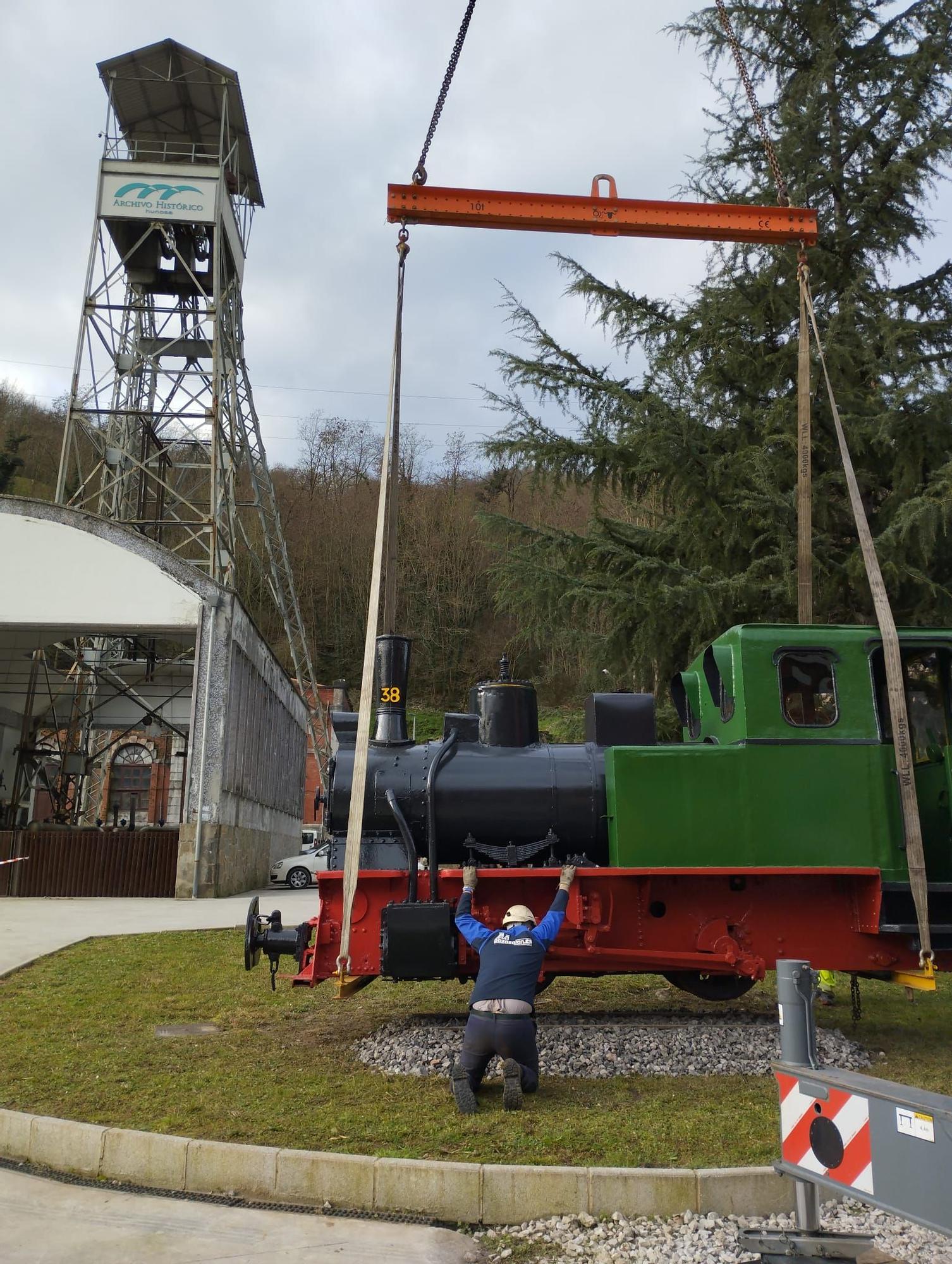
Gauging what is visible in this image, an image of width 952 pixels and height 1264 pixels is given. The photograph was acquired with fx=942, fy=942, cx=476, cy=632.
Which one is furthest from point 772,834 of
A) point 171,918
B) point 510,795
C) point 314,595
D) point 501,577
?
point 314,595

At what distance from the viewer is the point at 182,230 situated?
24500mm

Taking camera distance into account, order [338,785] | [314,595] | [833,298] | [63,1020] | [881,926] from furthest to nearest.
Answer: [314,595], [833,298], [63,1020], [338,785], [881,926]

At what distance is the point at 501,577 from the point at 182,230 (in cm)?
1729

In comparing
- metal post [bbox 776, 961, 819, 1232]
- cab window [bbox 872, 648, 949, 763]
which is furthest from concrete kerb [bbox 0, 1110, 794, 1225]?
cab window [bbox 872, 648, 949, 763]

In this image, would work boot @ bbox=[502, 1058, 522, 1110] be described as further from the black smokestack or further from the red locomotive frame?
the black smokestack

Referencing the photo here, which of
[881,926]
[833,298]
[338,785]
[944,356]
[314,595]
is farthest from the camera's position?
[314,595]

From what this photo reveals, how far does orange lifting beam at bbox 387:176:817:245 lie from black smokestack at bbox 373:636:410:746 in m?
3.51

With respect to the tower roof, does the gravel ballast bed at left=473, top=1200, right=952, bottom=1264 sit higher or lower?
lower

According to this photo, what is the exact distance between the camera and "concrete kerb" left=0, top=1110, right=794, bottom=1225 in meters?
4.21

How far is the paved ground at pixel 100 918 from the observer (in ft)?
37.7

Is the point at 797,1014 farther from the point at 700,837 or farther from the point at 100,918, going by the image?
the point at 100,918

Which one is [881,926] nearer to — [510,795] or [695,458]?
[510,795]

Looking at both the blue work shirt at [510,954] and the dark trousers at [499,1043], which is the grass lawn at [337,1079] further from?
the blue work shirt at [510,954]

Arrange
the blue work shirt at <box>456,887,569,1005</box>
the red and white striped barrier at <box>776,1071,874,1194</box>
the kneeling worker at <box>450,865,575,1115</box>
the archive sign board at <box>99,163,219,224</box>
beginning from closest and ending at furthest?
the red and white striped barrier at <box>776,1071,874,1194</box>, the kneeling worker at <box>450,865,575,1115</box>, the blue work shirt at <box>456,887,569,1005</box>, the archive sign board at <box>99,163,219,224</box>
